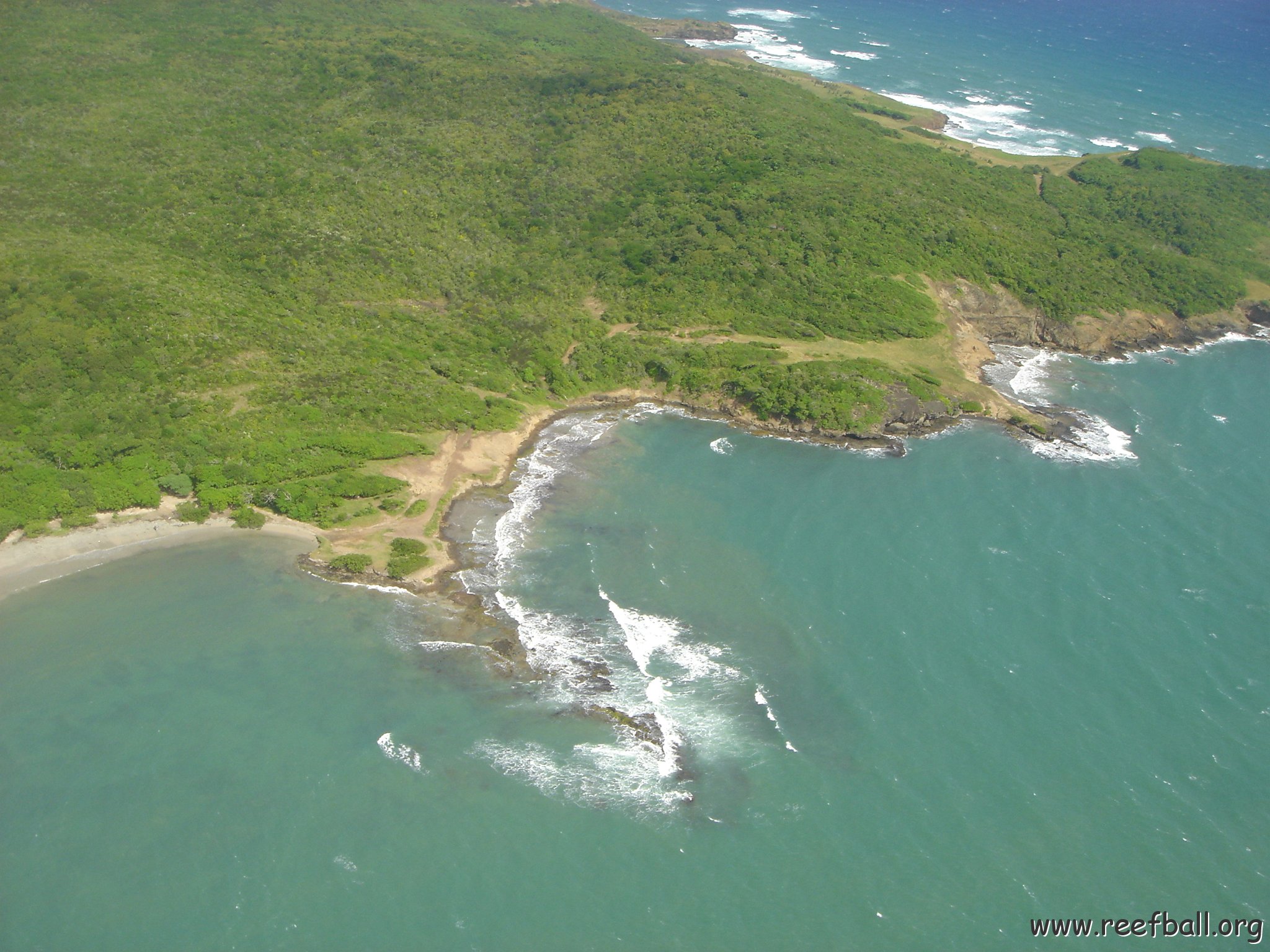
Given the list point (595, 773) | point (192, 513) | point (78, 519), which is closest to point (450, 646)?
point (595, 773)

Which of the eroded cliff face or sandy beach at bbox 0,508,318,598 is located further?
the eroded cliff face

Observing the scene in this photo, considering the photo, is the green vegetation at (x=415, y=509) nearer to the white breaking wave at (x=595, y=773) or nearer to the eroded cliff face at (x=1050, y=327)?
the white breaking wave at (x=595, y=773)

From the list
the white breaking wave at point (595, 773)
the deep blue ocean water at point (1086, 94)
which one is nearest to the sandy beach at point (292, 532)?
the white breaking wave at point (595, 773)

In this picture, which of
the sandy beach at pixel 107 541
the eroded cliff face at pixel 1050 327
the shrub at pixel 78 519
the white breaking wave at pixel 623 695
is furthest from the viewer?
the eroded cliff face at pixel 1050 327

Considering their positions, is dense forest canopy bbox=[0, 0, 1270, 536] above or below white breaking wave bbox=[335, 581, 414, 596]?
above

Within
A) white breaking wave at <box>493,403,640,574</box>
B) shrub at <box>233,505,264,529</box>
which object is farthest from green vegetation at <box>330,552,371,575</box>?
white breaking wave at <box>493,403,640,574</box>

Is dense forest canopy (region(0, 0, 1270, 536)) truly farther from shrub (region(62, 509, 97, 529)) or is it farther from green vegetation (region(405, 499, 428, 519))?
green vegetation (region(405, 499, 428, 519))

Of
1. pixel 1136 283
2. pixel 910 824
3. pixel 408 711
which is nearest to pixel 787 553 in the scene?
pixel 910 824
